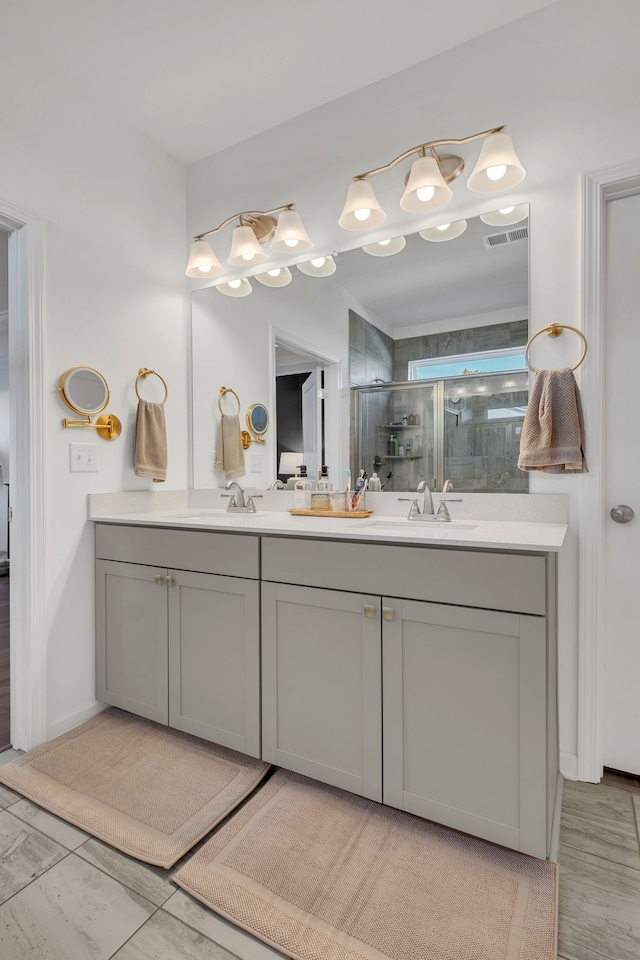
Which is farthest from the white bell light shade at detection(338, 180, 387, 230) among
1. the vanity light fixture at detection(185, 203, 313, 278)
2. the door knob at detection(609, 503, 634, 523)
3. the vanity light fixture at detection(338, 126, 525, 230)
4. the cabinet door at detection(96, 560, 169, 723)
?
the cabinet door at detection(96, 560, 169, 723)

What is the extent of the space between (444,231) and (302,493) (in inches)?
46.7

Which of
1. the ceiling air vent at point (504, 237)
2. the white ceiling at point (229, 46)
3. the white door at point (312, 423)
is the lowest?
the white door at point (312, 423)

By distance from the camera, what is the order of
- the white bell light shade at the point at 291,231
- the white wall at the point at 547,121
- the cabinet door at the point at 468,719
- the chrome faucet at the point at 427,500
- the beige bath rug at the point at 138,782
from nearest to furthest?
1. the cabinet door at the point at 468,719
2. the beige bath rug at the point at 138,782
3. the white wall at the point at 547,121
4. the chrome faucet at the point at 427,500
5. the white bell light shade at the point at 291,231

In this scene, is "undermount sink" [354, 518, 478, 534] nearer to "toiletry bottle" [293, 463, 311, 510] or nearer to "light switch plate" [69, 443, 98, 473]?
"toiletry bottle" [293, 463, 311, 510]

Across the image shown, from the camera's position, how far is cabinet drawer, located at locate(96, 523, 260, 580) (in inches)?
67.3

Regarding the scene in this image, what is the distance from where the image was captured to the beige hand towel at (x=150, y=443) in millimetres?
2285

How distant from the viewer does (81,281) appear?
2092 millimetres

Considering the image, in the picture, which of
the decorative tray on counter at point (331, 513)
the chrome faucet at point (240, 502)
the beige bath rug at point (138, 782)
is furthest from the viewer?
the chrome faucet at point (240, 502)

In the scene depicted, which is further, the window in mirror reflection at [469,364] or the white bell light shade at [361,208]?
the white bell light shade at [361,208]

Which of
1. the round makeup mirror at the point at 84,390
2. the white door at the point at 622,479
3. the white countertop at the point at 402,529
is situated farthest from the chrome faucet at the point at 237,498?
the white door at the point at 622,479

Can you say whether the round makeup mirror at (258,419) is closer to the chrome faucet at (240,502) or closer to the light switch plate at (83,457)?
the chrome faucet at (240,502)

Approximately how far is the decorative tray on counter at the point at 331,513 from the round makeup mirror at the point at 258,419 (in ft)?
1.47

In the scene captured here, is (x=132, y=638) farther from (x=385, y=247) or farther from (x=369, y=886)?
(x=385, y=247)

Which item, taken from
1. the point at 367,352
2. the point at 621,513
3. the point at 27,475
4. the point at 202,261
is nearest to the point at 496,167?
the point at 367,352
